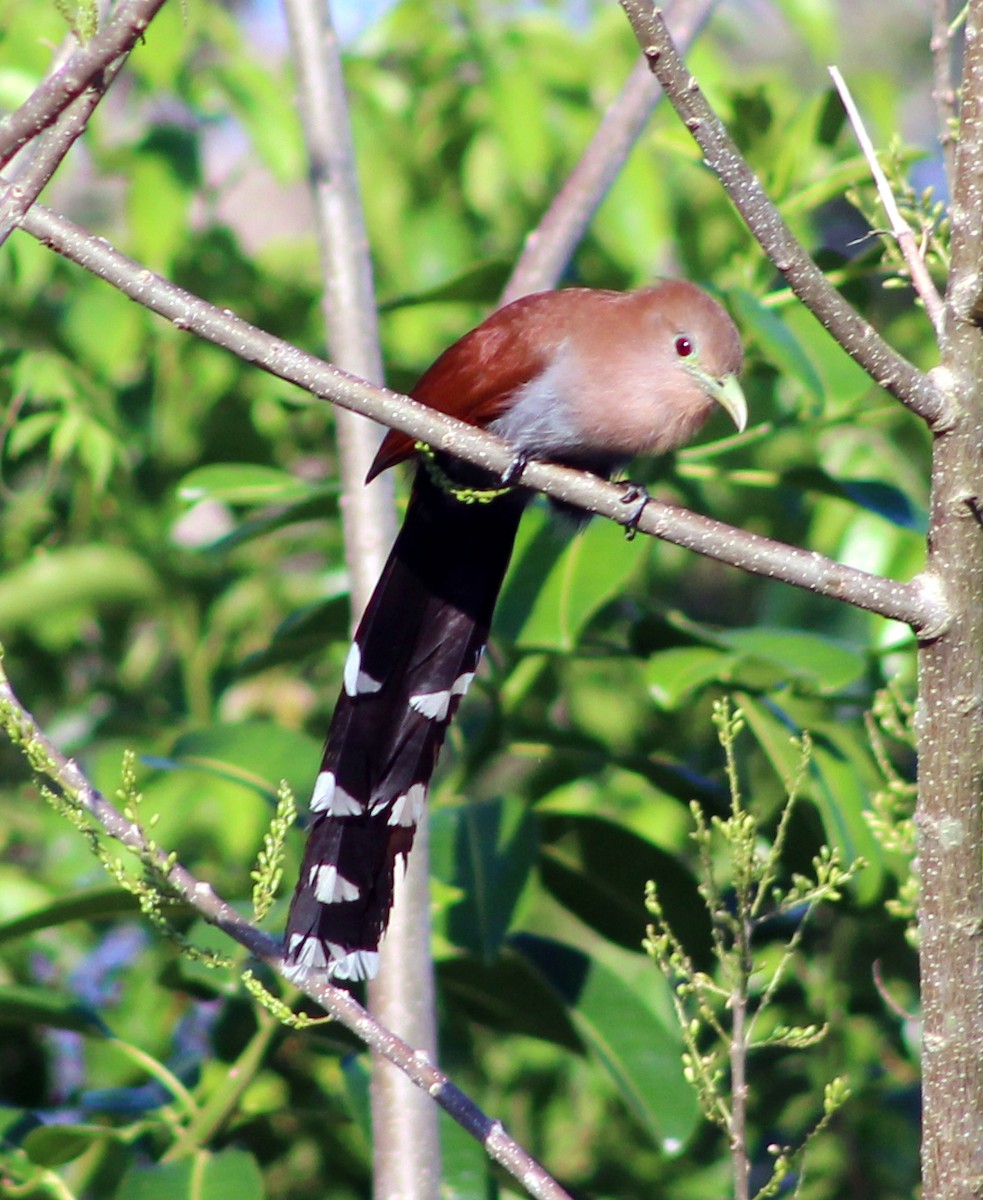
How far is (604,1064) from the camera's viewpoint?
2.39 m

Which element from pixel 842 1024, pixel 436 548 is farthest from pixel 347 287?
pixel 842 1024

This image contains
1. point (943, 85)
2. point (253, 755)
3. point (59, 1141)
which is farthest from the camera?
point (253, 755)

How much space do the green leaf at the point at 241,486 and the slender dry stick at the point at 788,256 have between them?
1.31 metres

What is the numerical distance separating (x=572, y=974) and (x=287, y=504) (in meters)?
1.07

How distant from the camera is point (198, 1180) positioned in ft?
6.95

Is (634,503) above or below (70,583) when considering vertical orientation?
below

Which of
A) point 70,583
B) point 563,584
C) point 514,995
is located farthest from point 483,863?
point 70,583

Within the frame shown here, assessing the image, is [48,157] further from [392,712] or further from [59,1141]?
[59,1141]

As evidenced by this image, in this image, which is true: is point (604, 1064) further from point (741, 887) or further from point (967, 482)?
point (967, 482)

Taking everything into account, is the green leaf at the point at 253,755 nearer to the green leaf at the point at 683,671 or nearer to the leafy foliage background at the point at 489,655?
the leafy foliage background at the point at 489,655

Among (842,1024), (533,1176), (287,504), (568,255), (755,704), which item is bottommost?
(533,1176)

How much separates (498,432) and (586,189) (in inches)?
22.3

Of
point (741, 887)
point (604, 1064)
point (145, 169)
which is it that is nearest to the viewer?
point (741, 887)

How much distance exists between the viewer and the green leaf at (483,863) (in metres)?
2.35
